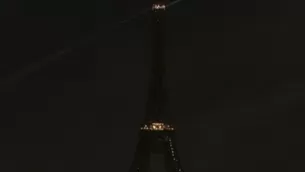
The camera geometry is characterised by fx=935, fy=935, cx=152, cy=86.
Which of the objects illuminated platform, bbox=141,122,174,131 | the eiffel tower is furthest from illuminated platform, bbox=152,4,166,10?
illuminated platform, bbox=141,122,174,131

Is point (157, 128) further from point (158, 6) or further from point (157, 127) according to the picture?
point (158, 6)

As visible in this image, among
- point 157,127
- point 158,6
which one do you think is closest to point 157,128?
point 157,127

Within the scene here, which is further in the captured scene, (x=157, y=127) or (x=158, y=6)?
(x=157, y=127)

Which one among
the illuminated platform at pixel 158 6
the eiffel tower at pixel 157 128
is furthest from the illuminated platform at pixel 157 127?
the illuminated platform at pixel 158 6

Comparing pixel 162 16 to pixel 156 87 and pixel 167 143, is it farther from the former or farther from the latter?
pixel 167 143

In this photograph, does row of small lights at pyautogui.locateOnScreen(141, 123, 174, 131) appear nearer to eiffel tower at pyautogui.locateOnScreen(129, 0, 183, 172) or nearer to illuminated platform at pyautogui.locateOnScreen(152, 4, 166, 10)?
eiffel tower at pyautogui.locateOnScreen(129, 0, 183, 172)

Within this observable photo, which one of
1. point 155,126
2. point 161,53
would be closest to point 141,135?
point 155,126

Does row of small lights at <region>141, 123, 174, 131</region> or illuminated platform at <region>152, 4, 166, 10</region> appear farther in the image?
row of small lights at <region>141, 123, 174, 131</region>

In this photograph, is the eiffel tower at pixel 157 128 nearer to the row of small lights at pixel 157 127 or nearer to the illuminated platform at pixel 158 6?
the row of small lights at pixel 157 127
